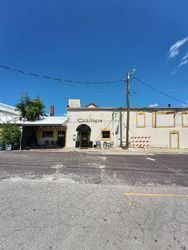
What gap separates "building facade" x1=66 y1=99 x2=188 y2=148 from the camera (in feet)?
72.9

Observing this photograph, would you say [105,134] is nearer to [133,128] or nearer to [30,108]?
[133,128]

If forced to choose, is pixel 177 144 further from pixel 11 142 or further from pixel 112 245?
pixel 112 245

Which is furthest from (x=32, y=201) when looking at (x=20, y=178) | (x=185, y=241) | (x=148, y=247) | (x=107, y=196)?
(x=185, y=241)

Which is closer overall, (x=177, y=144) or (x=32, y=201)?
(x=32, y=201)

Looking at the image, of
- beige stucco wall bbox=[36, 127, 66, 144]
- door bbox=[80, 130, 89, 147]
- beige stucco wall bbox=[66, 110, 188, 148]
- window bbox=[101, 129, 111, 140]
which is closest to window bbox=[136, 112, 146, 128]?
beige stucco wall bbox=[66, 110, 188, 148]

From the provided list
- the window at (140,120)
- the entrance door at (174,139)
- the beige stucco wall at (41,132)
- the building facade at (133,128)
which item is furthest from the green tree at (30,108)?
the entrance door at (174,139)

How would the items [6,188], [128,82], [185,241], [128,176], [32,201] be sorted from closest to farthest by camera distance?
[185,241] < [32,201] < [6,188] < [128,176] < [128,82]

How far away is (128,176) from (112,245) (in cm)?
466

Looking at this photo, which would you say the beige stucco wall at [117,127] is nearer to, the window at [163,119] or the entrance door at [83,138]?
the window at [163,119]

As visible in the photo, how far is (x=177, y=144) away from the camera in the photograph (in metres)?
22.2

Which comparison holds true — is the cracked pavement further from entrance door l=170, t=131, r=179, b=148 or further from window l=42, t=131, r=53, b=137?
window l=42, t=131, r=53, b=137

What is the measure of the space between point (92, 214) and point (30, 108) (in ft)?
75.3

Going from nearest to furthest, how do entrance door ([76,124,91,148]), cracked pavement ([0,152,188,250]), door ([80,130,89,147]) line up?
cracked pavement ([0,152,188,250]) → entrance door ([76,124,91,148]) → door ([80,130,89,147])

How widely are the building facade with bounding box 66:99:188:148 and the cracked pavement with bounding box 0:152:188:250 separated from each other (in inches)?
628
